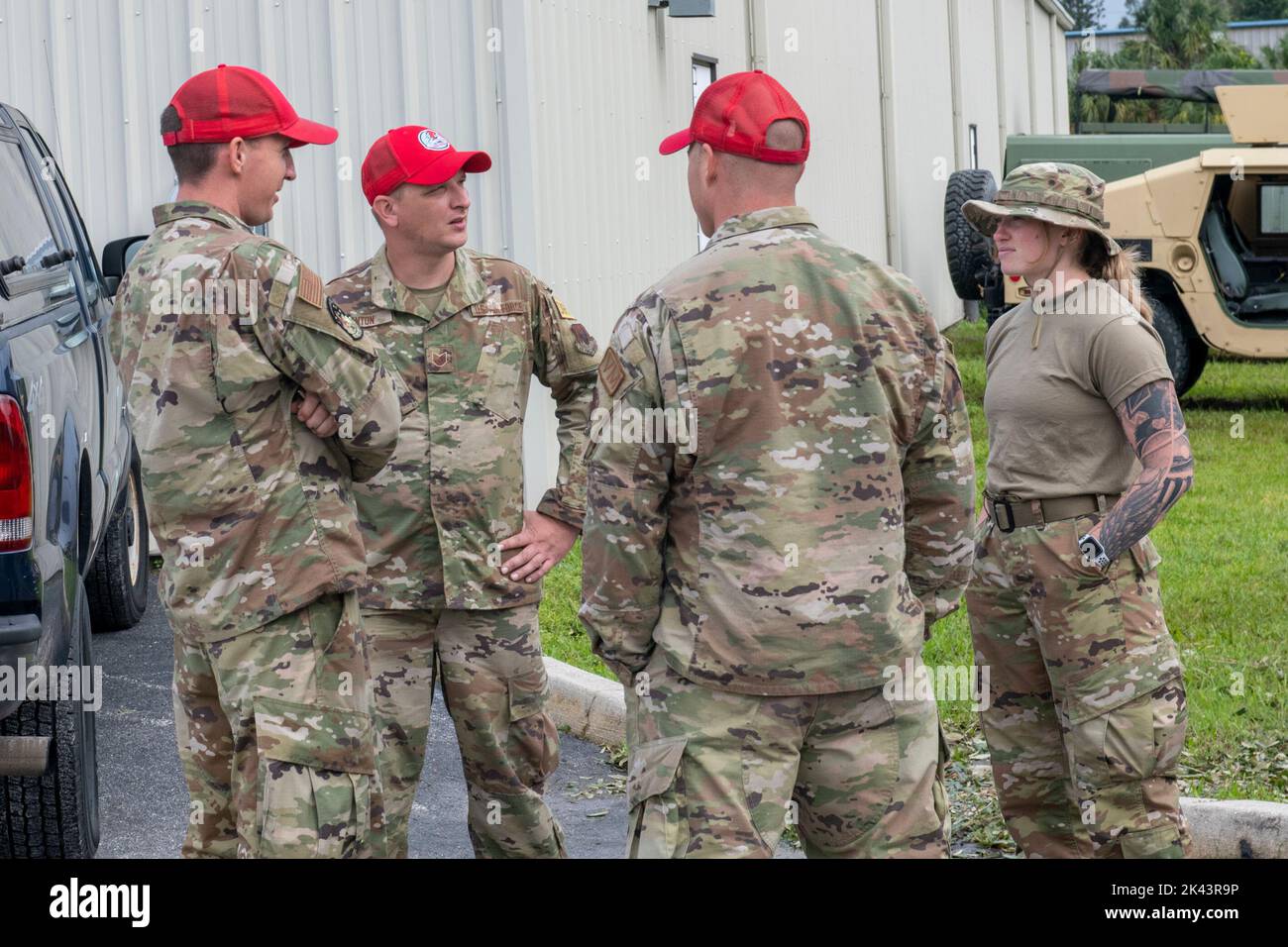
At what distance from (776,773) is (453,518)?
4.82 ft

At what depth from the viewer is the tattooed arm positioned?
3939 mm

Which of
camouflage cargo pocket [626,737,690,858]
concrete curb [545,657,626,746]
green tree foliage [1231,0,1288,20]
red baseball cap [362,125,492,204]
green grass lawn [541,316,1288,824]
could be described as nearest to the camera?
camouflage cargo pocket [626,737,690,858]

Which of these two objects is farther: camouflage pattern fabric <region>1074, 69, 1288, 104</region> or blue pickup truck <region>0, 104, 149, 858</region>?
camouflage pattern fabric <region>1074, 69, 1288, 104</region>

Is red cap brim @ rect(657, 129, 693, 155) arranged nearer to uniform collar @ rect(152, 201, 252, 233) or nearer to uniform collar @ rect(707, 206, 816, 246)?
uniform collar @ rect(707, 206, 816, 246)

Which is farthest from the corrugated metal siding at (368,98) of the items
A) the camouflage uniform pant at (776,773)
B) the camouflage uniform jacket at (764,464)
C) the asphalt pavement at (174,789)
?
the camouflage uniform pant at (776,773)

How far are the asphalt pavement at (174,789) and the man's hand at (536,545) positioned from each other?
45.2 inches

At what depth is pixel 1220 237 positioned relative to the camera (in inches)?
551

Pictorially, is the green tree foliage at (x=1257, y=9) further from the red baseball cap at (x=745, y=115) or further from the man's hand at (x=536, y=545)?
the red baseball cap at (x=745, y=115)

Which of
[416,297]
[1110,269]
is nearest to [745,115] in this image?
[416,297]

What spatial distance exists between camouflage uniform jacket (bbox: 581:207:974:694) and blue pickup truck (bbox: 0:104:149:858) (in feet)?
5.46

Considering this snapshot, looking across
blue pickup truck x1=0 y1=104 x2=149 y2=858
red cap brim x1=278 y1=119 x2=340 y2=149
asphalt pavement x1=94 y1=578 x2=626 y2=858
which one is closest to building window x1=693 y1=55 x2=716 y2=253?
asphalt pavement x1=94 y1=578 x2=626 y2=858

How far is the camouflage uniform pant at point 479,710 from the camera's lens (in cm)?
430

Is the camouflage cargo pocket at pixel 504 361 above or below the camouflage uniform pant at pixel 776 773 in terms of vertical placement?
above
